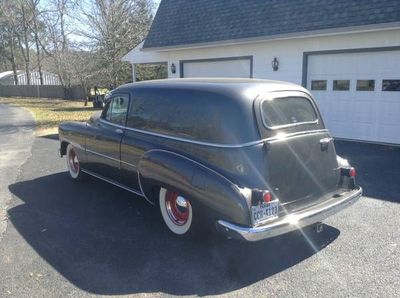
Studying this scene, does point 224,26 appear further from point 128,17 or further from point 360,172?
point 128,17

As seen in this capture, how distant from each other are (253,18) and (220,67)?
2093 millimetres

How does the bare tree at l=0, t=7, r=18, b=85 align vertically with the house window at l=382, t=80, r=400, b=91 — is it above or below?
above

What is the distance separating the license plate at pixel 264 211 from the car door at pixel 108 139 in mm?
2368

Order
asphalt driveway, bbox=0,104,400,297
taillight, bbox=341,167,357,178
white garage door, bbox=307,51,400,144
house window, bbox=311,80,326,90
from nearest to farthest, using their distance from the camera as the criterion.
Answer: asphalt driveway, bbox=0,104,400,297, taillight, bbox=341,167,357,178, white garage door, bbox=307,51,400,144, house window, bbox=311,80,326,90

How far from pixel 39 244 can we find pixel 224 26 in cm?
1088

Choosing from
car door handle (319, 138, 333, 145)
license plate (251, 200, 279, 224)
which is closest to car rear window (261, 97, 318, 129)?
car door handle (319, 138, 333, 145)

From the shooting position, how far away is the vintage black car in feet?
13.0

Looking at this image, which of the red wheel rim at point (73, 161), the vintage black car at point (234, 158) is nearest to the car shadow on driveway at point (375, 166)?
the vintage black car at point (234, 158)

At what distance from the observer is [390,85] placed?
10.3m

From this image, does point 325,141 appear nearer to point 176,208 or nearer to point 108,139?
point 176,208

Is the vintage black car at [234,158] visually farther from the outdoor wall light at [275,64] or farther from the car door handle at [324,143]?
the outdoor wall light at [275,64]

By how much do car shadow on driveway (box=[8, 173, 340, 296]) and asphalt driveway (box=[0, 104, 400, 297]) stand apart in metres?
0.01

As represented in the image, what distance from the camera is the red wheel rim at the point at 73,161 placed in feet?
23.0

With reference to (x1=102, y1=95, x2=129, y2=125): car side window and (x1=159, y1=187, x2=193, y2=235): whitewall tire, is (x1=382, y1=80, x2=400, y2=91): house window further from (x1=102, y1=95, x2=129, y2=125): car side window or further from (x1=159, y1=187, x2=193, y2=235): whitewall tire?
(x1=159, y1=187, x2=193, y2=235): whitewall tire
